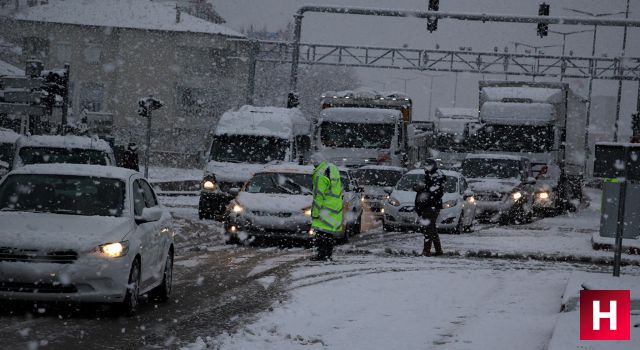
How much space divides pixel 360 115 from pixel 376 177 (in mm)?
2369

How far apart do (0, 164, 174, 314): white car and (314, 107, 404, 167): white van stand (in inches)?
836

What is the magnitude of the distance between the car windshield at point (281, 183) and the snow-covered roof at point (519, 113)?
14858 millimetres

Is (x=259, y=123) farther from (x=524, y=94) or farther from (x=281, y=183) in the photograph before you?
(x=524, y=94)

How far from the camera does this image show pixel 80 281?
10.3 m

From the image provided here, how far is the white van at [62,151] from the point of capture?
18.8 metres

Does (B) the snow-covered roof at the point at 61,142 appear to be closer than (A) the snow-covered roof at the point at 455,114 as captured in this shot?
Yes

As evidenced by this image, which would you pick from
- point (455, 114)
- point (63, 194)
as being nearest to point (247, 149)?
point (63, 194)

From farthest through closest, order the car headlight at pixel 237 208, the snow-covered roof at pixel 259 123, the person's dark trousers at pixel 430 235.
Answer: the snow-covered roof at pixel 259 123
the car headlight at pixel 237 208
the person's dark trousers at pixel 430 235

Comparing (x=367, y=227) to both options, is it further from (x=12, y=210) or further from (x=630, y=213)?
(x=12, y=210)

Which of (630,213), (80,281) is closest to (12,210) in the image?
(80,281)

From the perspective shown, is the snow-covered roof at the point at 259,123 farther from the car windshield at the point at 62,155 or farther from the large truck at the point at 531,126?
the car windshield at the point at 62,155

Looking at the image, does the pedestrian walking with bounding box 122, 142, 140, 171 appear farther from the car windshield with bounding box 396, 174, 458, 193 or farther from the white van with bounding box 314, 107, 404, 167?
the white van with bounding box 314, 107, 404, 167

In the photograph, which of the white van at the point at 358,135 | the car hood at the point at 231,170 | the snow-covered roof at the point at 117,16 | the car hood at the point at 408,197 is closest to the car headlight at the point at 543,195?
the white van at the point at 358,135

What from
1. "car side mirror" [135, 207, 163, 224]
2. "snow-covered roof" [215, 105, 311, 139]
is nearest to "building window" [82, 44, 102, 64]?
"snow-covered roof" [215, 105, 311, 139]
